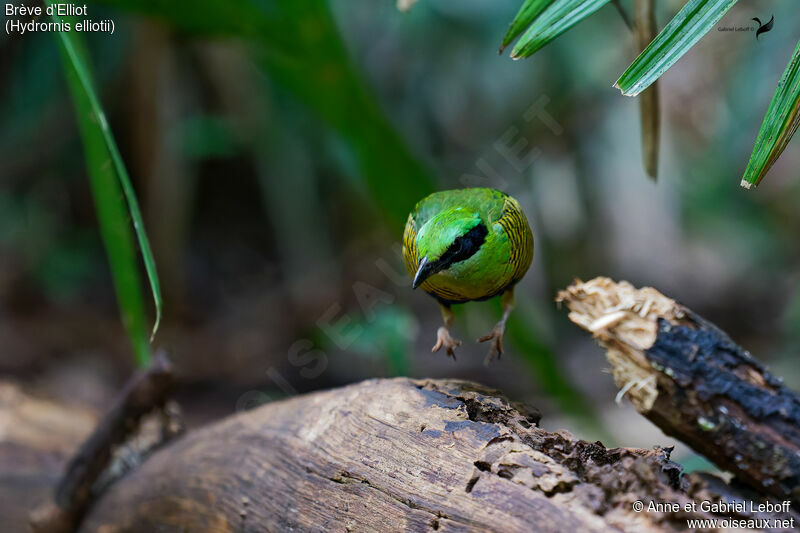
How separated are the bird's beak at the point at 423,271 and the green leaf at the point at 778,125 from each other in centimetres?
73

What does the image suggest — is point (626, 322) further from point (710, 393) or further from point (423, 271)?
point (423, 271)

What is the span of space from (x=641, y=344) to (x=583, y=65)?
15.1ft

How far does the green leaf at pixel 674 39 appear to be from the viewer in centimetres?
156

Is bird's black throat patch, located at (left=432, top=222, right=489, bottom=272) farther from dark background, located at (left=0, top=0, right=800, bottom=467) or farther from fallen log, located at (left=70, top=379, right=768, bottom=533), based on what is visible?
dark background, located at (left=0, top=0, right=800, bottom=467)

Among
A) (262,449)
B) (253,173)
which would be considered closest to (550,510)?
(262,449)

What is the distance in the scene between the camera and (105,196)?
2.62 m

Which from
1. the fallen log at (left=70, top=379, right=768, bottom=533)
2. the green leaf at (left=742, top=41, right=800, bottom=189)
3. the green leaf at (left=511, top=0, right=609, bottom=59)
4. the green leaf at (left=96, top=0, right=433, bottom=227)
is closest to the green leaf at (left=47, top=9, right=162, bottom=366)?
the green leaf at (left=96, top=0, right=433, bottom=227)

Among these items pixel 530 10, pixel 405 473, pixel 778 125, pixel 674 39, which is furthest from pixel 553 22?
pixel 405 473

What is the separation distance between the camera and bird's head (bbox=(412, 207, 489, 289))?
1736 mm

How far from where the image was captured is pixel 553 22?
166 centimetres

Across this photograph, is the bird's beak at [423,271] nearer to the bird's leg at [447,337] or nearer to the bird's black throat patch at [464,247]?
the bird's black throat patch at [464,247]

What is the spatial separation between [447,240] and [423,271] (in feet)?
0.32

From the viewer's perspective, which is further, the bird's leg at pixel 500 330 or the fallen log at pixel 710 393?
the bird's leg at pixel 500 330

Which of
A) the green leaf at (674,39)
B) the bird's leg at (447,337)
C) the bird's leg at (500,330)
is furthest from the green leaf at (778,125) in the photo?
the bird's leg at (447,337)
